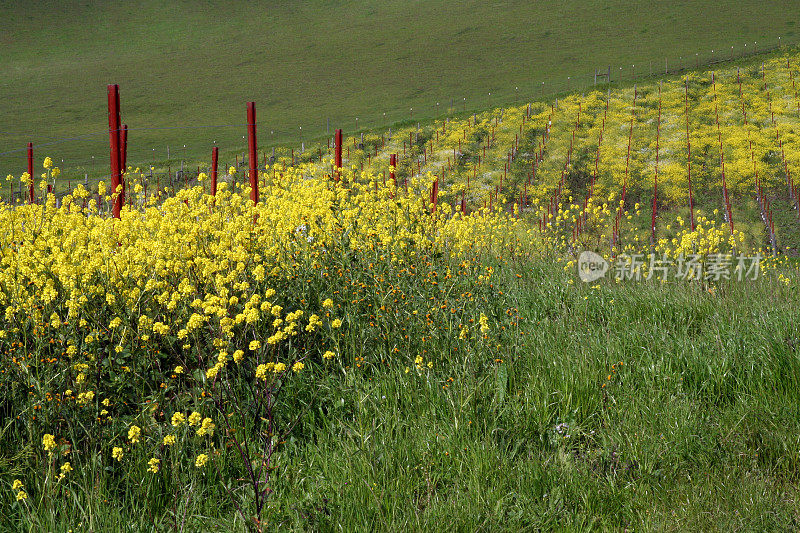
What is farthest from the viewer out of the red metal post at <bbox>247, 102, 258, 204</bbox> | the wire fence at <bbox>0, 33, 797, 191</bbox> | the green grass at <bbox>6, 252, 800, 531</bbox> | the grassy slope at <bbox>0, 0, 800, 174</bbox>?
the grassy slope at <bbox>0, 0, 800, 174</bbox>

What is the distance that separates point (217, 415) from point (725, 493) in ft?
8.45

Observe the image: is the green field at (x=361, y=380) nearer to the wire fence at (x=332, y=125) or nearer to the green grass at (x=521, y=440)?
the green grass at (x=521, y=440)

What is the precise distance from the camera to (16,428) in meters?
3.02

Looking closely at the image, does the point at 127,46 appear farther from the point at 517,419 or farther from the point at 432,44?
the point at 517,419

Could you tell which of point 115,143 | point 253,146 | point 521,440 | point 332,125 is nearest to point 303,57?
point 332,125

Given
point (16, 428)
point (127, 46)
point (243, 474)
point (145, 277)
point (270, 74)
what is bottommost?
point (243, 474)

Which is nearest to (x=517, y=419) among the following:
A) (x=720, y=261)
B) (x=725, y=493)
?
(x=725, y=493)

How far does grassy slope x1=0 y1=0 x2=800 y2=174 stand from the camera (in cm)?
6294

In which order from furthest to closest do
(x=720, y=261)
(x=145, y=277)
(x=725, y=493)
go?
(x=720, y=261) < (x=145, y=277) < (x=725, y=493)

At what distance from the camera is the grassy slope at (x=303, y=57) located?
62.9 metres

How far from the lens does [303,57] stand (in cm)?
8894

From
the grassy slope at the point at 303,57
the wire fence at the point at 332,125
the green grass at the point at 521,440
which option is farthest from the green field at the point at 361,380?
the grassy slope at the point at 303,57

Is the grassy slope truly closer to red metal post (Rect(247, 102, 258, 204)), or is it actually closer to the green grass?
red metal post (Rect(247, 102, 258, 204))

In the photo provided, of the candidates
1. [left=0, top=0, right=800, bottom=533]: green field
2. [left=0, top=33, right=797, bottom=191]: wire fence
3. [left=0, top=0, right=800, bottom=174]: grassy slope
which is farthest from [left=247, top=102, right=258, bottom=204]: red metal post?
[left=0, top=0, right=800, bottom=174]: grassy slope
